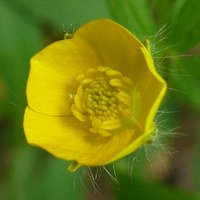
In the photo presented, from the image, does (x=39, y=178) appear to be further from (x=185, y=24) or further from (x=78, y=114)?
(x=185, y=24)

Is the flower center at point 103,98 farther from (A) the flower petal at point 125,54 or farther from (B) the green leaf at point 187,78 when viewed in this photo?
(B) the green leaf at point 187,78

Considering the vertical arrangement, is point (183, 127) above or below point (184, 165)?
above

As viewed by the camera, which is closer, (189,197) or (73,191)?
(189,197)

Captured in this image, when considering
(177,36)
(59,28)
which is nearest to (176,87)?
(177,36)

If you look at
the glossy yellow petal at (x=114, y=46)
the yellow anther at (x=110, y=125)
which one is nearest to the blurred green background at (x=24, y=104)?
the glossy yellow petal at (x=114, y=46)

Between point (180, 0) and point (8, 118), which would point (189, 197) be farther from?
point (8, 118)

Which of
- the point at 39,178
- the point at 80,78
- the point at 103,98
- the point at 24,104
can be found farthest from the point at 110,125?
the point at 39,178

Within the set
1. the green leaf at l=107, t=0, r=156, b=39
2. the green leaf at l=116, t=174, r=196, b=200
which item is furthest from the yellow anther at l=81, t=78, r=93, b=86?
the green leaf at l=116, t=174, r=196, b=200

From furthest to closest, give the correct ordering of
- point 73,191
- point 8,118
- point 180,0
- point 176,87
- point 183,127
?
point 183,127 < point 8,118 < point 73,191 < point 176,87 < point 180,0
